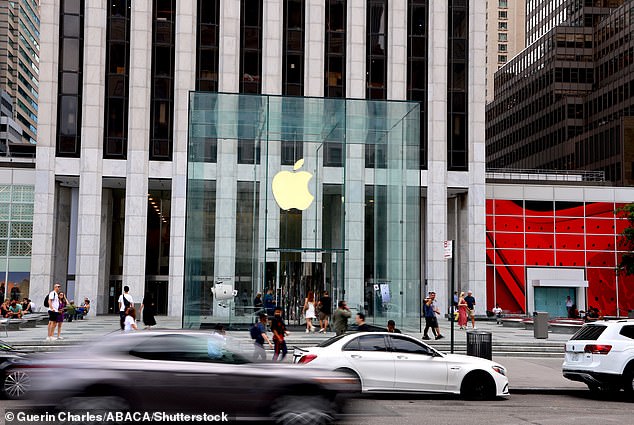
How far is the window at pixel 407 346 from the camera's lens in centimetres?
1575

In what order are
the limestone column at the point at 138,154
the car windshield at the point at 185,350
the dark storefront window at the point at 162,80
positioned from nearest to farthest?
the car windshield at the point at 185,350 → the limestone column at the point at 138,154 → the dark storefront window at the point at 162,80

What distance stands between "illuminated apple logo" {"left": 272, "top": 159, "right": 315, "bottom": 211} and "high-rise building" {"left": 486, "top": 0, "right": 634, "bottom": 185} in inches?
1840

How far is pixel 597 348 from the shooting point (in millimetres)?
16500

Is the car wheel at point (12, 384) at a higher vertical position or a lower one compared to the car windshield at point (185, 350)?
lower

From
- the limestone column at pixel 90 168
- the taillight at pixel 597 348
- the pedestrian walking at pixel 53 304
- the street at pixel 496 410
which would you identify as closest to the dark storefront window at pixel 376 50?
the limestone column at pixel 90 168

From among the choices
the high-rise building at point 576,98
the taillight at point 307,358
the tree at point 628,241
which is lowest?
the taillight at point 307,358

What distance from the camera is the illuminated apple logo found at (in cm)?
3100

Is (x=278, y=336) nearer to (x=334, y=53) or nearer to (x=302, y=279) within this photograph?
(x=302, y=279)

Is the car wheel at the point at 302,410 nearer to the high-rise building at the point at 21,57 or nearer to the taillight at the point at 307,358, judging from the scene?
the taillight at the point at 307,358

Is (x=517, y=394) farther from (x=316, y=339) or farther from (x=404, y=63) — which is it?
(x=404, y=63)

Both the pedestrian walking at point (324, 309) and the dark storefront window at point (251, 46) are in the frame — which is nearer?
the pedestrian walking at point (324, 309)

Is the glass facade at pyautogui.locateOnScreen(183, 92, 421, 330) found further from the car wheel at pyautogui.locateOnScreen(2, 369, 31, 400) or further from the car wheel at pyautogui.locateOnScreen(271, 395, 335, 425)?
the car wheel at pyautogui.locateOnScreen(271, 395, 335, 425)

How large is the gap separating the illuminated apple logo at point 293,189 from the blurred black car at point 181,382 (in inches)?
808

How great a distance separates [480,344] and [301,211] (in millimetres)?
12634
